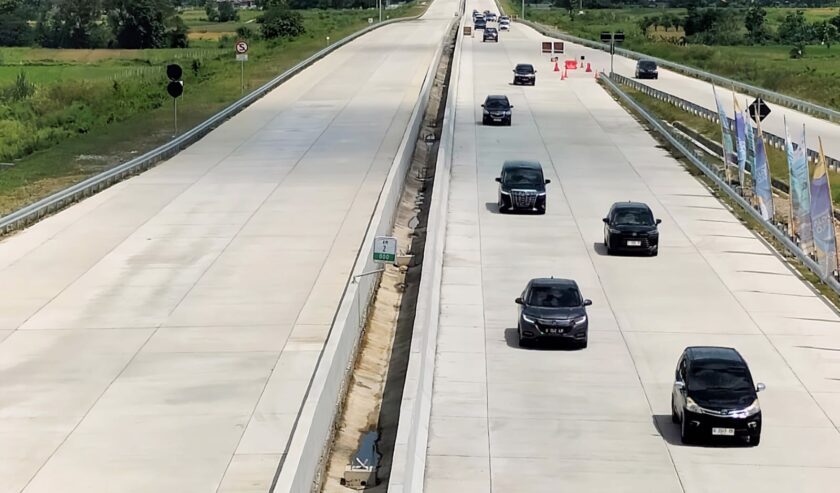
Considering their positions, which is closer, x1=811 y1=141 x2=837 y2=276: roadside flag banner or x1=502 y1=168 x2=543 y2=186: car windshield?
x1=811 y1=141 x2=837 y2=276: roadside flag banner

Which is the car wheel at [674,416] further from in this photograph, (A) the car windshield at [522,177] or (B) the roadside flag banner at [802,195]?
(A) the car windshield at [522,177]

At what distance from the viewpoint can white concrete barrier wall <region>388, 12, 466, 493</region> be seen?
62.2 feet

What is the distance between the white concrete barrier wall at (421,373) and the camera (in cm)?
1897

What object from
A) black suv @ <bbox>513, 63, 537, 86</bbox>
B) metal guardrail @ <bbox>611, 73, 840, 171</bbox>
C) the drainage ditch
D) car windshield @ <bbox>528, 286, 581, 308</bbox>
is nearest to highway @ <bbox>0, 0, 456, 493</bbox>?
the drainage ditch

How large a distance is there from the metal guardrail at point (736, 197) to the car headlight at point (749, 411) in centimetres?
1182

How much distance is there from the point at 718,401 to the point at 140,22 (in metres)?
141

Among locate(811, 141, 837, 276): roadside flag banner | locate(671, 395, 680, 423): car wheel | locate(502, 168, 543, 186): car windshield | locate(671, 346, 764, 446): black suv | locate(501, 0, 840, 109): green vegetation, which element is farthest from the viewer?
locate(501, 0, 840, 109): green vegetation

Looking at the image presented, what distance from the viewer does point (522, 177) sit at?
1767 inches

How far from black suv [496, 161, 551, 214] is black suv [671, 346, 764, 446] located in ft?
68.8

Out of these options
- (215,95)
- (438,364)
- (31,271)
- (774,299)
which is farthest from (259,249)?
(215,95)

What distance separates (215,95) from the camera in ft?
259

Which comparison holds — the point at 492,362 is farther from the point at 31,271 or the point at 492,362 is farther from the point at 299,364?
the point at 31,271

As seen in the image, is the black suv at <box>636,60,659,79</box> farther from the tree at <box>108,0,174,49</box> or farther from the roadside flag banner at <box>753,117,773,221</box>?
the tree at <box>108,0,174,49</box>

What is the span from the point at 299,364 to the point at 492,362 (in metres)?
4.15
